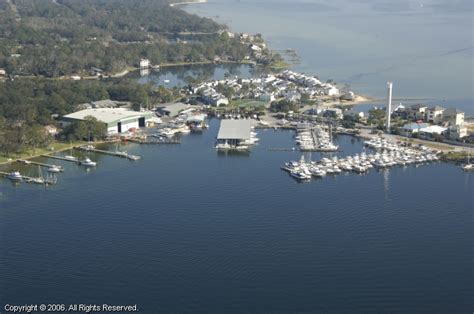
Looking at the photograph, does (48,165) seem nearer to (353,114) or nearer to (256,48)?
(353,114)

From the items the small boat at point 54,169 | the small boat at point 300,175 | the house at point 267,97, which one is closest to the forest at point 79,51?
the small boat at point 54,169

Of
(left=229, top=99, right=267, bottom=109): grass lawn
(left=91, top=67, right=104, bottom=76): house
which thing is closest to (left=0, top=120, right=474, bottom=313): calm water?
(left=229, top=99, right=267, bottom=109): grass lawn

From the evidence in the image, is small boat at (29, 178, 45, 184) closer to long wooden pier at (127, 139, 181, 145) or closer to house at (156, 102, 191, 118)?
long wooden pier at (127, 139, 181, 145)

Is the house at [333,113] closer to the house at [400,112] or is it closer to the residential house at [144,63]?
the house at [400,112]

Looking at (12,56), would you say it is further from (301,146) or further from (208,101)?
A: (301,146)

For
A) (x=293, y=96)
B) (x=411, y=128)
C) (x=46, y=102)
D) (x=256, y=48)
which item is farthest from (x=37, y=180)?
(x=256, y=48)
